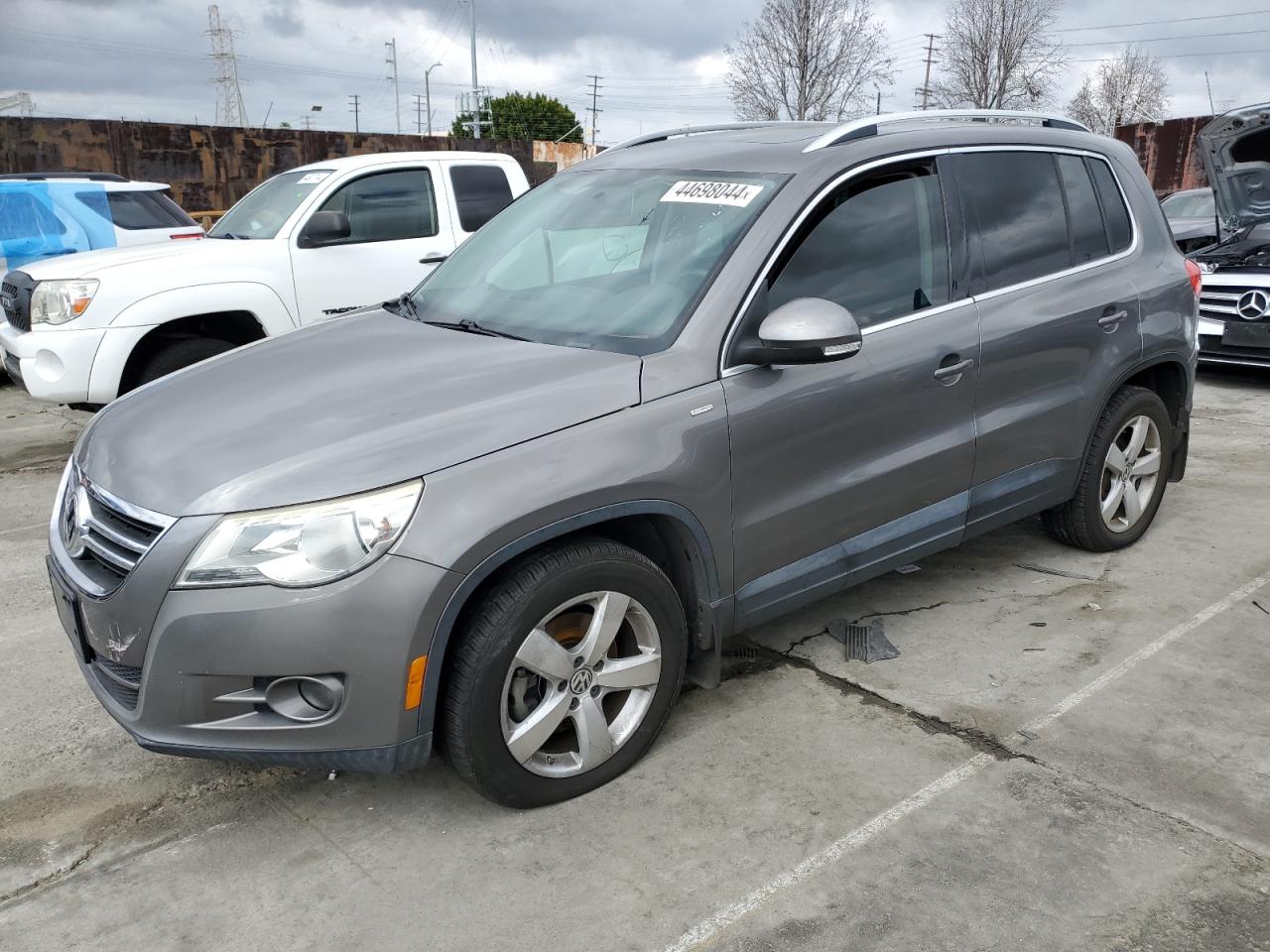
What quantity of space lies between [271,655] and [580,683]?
2.68 feet

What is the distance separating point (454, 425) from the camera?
2709 millimetres

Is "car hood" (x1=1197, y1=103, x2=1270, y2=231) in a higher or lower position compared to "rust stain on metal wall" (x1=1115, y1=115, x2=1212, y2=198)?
lower

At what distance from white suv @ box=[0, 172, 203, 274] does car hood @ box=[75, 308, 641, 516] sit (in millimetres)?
6591

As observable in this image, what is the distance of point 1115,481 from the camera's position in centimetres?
461

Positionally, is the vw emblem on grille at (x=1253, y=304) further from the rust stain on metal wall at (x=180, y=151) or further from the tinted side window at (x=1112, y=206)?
the rust stain on metal wall at (x=180, y=151)

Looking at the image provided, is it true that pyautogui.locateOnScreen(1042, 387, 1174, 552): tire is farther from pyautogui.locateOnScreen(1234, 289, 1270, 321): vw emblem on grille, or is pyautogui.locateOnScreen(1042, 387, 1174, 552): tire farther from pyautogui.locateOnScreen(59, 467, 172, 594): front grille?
pyautogui.locateOnScreen(1234, 289, 1270, 321): vw emblem on grille

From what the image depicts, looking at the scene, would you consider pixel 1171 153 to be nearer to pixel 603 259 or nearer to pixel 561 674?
pixel 603 259

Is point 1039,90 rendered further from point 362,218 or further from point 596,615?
point 596,615

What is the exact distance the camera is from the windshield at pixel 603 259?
3.23 meters

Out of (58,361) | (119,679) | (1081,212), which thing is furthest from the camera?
(58,361)

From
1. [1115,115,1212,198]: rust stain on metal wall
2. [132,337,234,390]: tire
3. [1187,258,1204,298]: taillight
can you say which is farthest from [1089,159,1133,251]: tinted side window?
[1115,115,1212,198]: rust stain on metal wall

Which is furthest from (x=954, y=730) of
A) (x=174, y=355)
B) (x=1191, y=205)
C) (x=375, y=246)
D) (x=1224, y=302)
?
(x=1191, y=205)

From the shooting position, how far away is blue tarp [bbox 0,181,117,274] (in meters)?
8.73

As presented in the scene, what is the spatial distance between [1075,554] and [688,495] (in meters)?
2.58
